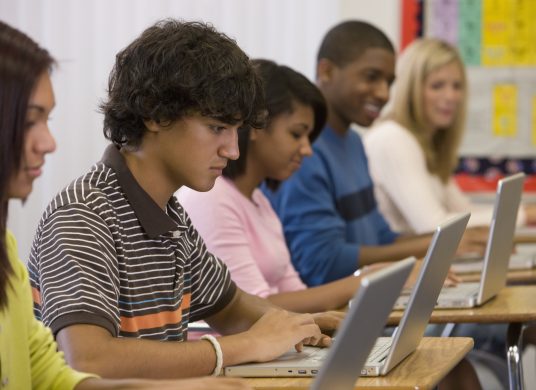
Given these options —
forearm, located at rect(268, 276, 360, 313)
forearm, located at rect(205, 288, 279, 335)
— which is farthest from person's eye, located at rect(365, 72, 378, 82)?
forearm, located at rect(205, 288, 279, 335)

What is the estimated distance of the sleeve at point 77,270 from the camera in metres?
1.54

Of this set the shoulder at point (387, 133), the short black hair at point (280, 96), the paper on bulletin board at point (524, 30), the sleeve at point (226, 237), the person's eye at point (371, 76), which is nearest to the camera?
the sleeve at point (226, 237)

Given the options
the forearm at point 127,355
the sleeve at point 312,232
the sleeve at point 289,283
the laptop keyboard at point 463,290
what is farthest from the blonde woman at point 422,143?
the forearm at point 127,355

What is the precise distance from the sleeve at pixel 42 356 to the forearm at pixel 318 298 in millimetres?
954

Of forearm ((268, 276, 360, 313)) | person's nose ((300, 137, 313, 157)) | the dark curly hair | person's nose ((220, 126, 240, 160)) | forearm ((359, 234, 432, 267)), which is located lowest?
forearm ((359, 234, 432, 267))

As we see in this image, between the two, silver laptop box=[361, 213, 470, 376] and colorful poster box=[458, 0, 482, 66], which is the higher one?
colorful poster box=[458, 0, 482, 66]

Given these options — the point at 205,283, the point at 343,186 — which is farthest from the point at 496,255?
the point at 205,283

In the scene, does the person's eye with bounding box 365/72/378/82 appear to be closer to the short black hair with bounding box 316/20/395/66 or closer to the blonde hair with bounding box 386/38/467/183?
the short black hair with bounding box 316/20/395/66

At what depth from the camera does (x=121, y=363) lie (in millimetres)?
1531

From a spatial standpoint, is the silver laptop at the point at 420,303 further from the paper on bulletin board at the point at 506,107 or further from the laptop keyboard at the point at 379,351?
the paper on bulletin board at the point at 506,107

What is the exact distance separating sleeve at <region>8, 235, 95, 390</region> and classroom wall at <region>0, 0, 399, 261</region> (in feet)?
8.72

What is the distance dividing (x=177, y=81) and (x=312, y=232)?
122 centimetres

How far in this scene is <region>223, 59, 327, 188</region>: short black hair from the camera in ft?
8.17

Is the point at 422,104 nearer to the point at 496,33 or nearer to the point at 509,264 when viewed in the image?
the point at 496,33
